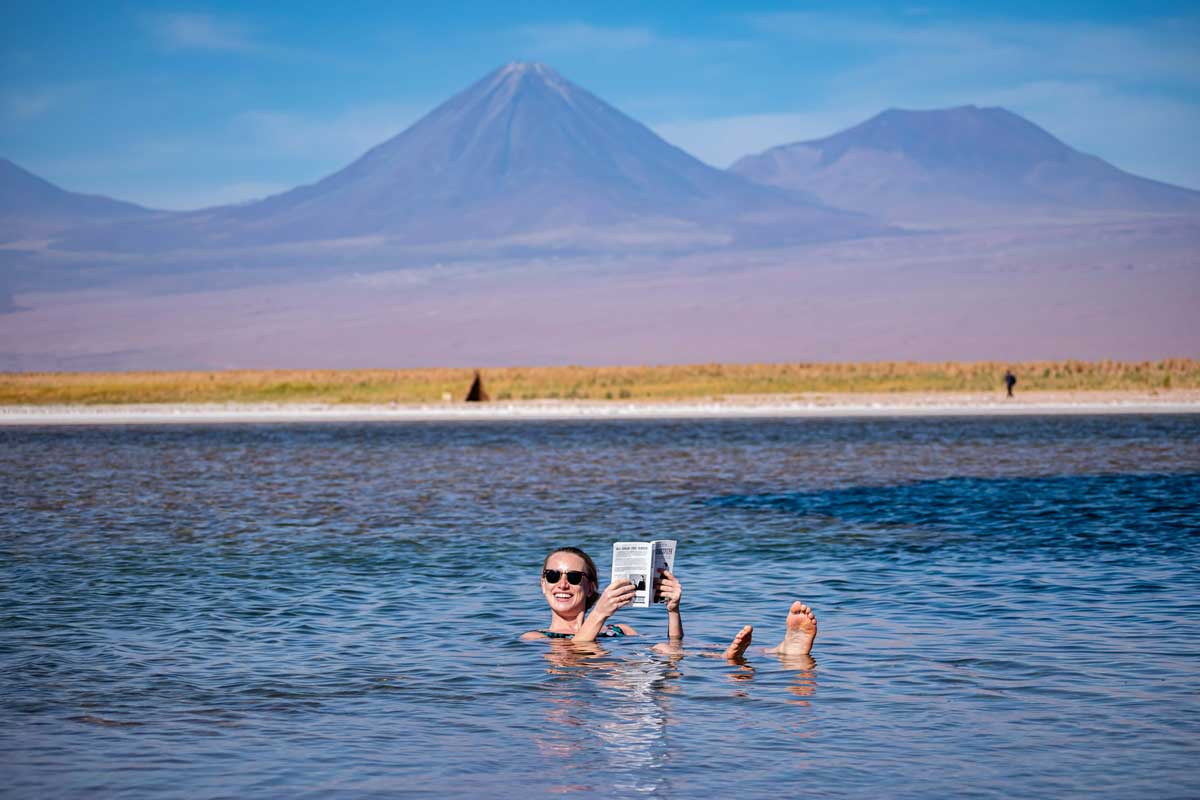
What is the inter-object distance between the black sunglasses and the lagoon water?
0.70 meters

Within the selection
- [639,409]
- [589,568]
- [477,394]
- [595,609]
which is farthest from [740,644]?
[477,394]

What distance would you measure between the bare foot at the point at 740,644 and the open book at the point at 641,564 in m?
0.86

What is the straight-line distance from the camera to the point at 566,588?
12.2 meters

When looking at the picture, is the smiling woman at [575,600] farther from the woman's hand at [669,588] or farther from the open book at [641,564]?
the open book at [641,564]

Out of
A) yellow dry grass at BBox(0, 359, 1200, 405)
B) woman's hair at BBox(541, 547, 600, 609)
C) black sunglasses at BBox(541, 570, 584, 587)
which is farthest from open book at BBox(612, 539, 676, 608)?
yellow dry grass at BBox(0, 359, 1200, 405)

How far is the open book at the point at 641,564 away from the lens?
35.3 ft

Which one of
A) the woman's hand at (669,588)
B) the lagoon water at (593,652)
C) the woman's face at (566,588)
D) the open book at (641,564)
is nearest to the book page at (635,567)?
the open book at (641,564)

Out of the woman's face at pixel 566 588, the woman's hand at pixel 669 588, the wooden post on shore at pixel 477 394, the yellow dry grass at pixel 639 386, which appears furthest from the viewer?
the yellow dry grass at pixel 639 386

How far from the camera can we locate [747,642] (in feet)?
38.1

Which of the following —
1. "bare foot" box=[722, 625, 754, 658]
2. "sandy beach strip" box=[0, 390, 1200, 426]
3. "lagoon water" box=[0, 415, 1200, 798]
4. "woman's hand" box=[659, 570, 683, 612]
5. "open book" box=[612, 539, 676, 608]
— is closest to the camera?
"lagoon water" box=[0, 415, 1200, 798]

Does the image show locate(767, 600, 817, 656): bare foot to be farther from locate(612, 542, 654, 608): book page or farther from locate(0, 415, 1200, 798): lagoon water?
locate(612, 542, 654, 608): book page

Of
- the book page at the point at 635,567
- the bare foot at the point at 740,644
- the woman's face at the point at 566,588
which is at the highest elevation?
the book page at the point at 635,567

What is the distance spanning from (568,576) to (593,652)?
2.71 ft

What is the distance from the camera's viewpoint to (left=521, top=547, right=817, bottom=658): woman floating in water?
36.4 ft
